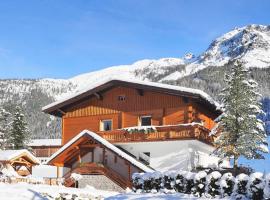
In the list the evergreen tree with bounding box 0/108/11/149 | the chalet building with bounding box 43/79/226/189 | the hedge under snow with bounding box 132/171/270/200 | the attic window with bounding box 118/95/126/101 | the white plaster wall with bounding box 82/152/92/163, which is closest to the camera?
the hedge under snow with bounding box 132/171/270/200

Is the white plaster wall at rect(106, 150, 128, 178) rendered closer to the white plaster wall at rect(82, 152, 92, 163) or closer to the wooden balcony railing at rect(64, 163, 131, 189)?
the wooden balcony railing at rect(64, 163, 131, 189)

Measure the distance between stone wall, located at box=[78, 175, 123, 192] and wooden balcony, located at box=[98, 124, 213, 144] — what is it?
2794 mm

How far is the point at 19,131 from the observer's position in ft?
147

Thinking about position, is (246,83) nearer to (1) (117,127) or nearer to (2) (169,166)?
(2) (169,166)

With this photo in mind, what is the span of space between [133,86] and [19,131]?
17.8 m

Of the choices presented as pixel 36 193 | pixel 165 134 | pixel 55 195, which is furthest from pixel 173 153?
pixel 36 193

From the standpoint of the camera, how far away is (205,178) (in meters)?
15.6

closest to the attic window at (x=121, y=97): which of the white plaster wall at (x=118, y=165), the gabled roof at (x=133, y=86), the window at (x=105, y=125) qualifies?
the gabled roof at (x=133, y=86)

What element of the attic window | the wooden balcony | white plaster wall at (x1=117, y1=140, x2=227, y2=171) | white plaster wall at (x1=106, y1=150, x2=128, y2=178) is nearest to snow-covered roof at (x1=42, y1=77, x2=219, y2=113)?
the attic window

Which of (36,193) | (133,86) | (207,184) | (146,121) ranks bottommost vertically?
(36,193)

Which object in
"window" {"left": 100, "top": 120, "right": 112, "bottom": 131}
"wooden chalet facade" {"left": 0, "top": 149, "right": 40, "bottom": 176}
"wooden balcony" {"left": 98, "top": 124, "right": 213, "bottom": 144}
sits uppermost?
"window" {"left": 100, "top": 120, "right": 112, "bottom": 131}


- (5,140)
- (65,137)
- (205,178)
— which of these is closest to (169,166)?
(65,137)

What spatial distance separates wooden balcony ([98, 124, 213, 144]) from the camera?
28.3 meters

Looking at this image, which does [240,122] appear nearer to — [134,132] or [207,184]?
[134,132]
